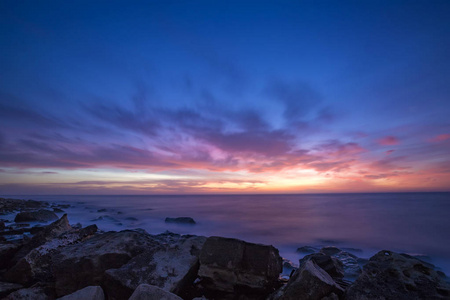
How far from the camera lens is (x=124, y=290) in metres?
4.06

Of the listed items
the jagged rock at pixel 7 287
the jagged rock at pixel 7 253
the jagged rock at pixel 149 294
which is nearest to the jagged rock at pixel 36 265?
the jagged rock at pixel 7 287

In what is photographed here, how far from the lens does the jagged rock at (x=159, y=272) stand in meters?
4.11

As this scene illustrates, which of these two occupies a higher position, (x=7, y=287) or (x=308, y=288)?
(x=308, y=288)

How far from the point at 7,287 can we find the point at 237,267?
4868mm

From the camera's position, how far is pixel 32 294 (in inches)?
169

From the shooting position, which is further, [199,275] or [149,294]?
[199,275]

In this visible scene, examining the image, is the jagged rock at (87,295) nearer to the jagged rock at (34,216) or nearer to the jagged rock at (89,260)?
the jagged rock at (89,260)

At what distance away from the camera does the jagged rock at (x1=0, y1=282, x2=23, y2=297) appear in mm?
4502

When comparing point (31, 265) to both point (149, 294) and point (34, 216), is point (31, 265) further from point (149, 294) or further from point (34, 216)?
point (34, 216)

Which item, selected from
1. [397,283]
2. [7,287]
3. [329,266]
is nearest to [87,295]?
[7,287]

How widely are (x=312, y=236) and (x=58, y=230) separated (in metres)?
16.7

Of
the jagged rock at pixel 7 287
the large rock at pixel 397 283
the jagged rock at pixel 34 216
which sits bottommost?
the jagged rock at pixel 34 216

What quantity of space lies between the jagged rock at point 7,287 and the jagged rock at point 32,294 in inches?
20.0

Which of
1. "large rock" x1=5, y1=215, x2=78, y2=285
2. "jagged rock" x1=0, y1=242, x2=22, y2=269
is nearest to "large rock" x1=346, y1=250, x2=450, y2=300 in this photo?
"large rock" x1=5, y1=215, x2=78, y2=285
